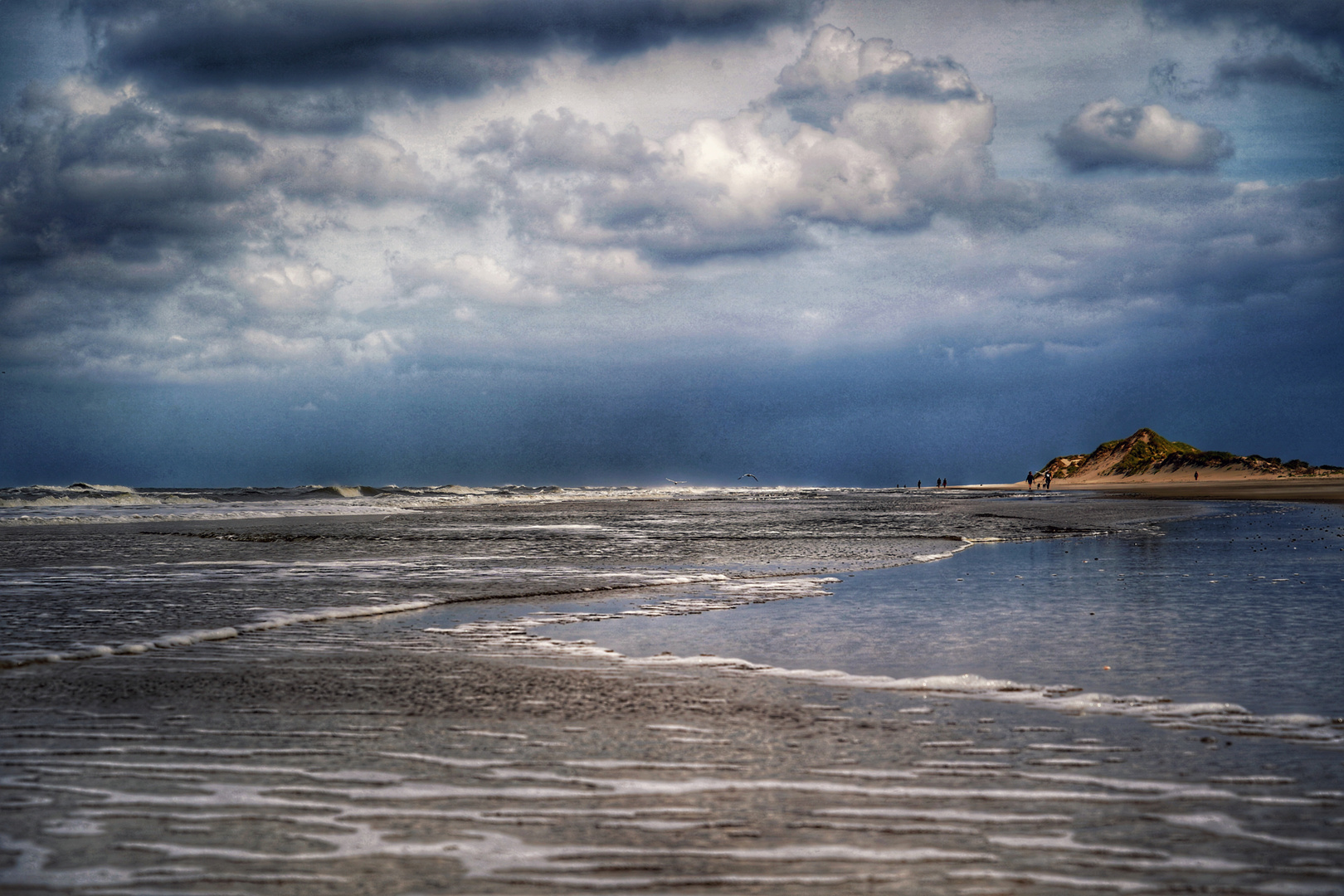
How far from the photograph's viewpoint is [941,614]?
12.4m

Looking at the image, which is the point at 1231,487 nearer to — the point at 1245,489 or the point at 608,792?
the point at 1245,489

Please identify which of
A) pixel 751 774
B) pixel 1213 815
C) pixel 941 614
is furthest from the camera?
pixel 941 614

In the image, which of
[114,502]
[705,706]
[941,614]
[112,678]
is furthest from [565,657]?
[114,502]

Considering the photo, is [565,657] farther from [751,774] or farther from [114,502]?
[114,502]

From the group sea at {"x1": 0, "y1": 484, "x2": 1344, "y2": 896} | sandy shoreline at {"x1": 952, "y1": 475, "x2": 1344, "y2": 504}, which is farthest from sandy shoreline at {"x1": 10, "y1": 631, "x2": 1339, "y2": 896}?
sandy shoreline at {"x1": 952, "y1": 475, "x2": 1344, "y2": 504}

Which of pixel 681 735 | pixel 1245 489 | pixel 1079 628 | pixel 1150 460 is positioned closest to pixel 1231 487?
pixel 1245 489

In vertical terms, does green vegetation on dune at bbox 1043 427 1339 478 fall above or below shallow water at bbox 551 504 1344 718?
above

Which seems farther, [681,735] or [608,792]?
[681,735]

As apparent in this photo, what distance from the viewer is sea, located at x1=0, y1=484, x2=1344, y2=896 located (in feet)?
14.8

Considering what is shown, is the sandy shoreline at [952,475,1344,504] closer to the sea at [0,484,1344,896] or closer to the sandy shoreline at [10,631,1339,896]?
the sea at [0,484,1344,896]

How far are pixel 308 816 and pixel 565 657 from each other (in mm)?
4956

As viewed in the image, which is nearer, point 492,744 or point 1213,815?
point 1213,815

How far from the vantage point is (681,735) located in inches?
268

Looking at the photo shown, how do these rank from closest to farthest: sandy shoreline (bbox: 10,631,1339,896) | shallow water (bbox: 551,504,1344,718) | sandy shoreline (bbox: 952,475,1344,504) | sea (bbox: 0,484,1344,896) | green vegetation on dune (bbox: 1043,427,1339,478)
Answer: sandy shoreline (bbox: 10,631,1339,896)
sea (bbox: 0,484,1344,896)
shallow water (bbox: 551,504,1344,718)
sandy shoreline (bbox: 952,475,1344,504)
green vegetation on dune (bbox: 1043,427,1339,478)
